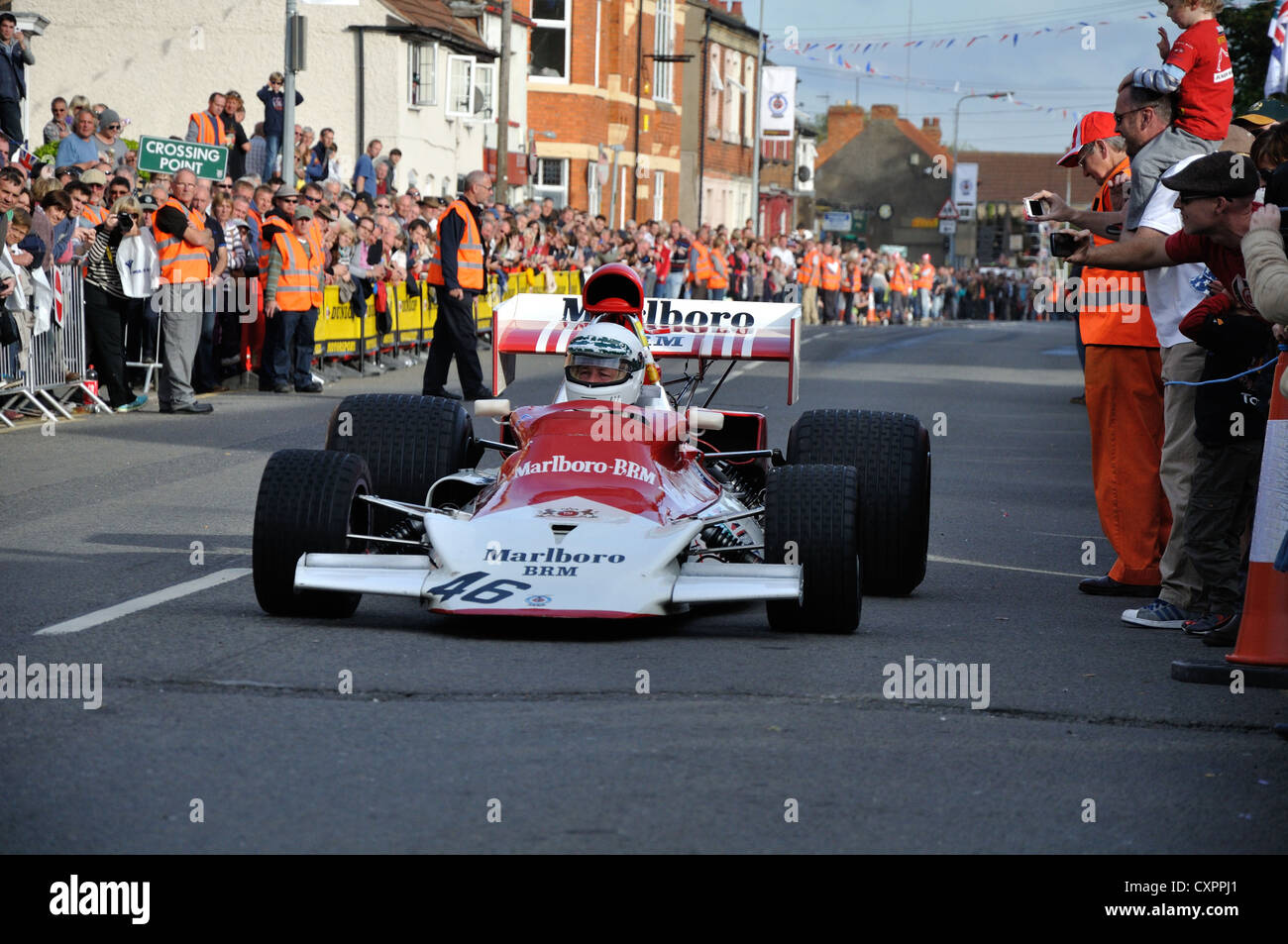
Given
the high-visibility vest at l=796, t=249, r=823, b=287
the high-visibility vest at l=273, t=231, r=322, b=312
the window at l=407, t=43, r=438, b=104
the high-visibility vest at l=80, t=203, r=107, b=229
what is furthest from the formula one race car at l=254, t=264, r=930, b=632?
the high-visibility vest at l=796, t=249, r=823, b=287

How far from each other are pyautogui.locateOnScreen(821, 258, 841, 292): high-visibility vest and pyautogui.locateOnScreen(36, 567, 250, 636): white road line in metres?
44.9

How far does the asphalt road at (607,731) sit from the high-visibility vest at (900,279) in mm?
51167

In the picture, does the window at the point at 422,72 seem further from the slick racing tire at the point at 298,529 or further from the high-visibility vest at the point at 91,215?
the slick racing tire at the point at 298,529

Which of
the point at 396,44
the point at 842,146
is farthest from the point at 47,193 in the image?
the point at 842,146

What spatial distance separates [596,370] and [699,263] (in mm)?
33653

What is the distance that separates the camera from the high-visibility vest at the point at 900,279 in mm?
60700

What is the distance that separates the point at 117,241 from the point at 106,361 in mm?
1057

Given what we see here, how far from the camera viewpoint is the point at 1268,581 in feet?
23.6

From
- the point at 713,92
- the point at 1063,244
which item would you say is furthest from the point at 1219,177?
the point at 713,92

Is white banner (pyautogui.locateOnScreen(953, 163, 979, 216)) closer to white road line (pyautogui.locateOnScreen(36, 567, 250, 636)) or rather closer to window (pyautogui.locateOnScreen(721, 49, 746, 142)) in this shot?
window (pyautogui.locateOnScreen(721, 49, 746, 142))

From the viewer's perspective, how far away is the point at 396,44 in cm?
3822

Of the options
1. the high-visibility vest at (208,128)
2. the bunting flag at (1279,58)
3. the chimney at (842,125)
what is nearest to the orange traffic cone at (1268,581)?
the bunting flag at (1279,58)

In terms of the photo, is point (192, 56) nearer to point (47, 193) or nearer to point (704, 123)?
point (47, 193)
